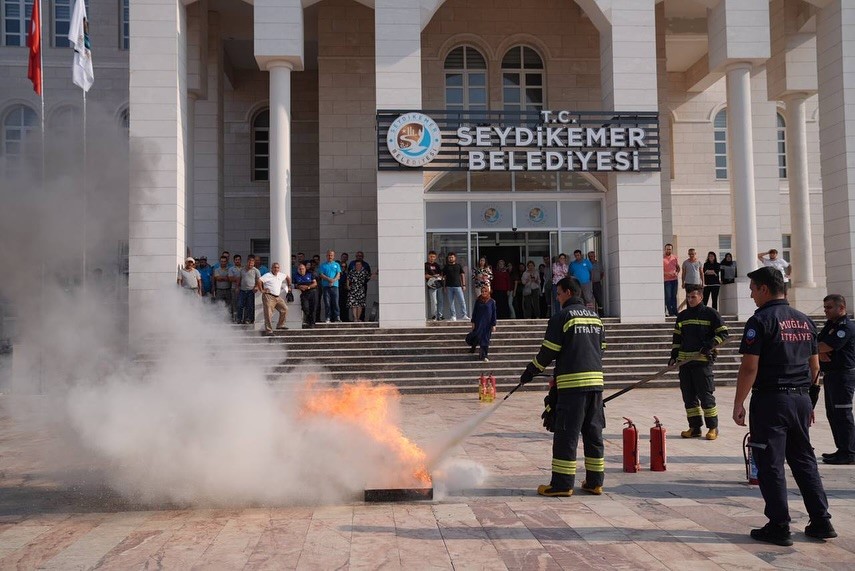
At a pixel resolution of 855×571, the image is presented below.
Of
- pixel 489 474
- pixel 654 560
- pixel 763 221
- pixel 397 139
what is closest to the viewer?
pixel 654 560

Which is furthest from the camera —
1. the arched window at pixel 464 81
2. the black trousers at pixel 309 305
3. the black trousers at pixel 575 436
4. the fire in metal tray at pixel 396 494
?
the arched window at pixel 464 81

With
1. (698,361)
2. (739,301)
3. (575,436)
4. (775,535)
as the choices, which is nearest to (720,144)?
(739,301)

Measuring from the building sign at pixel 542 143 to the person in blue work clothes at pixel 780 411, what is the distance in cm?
1322

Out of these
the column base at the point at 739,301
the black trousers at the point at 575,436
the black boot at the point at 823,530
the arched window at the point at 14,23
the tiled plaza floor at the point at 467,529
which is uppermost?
the arched window at the point at 14,23

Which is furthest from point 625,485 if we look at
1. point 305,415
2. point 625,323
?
point 625,323

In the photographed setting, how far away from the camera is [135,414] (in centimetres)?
688

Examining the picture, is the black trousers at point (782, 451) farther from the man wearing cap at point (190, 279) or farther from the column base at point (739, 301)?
the column base at point (739, 301)

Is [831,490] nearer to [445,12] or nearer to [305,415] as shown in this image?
[305,415]

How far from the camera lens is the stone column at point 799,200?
77.4ft

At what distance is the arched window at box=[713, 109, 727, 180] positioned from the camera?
26203 millimetres

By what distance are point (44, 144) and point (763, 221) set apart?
19.0m

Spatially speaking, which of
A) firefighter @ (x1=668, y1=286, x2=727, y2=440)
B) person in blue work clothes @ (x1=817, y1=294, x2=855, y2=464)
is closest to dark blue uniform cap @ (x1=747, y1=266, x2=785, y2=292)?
person in blue work clothes @ (x1=817, y1=294, x2=855, y2=464)

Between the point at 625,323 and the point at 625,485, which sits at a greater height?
the point at 625,323

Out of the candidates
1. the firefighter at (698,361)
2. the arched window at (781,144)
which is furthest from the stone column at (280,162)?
the arched window at (781,144)
